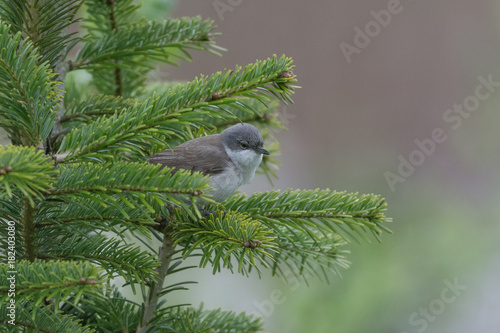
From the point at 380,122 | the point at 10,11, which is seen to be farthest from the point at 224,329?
the point at 380,122

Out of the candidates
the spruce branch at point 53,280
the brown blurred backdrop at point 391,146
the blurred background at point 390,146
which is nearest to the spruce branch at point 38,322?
the spruce branch at point 53,280

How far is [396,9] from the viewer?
242 inches

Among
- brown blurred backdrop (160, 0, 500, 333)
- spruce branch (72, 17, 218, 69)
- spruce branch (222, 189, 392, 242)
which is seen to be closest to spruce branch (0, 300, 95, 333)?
spruce branch (222, 189, 392, 242)

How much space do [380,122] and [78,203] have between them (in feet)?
17.9

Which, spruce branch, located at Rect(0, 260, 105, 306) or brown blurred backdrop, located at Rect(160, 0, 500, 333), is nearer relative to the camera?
spruce branch, located at Rect(0, 260, 105, 306)

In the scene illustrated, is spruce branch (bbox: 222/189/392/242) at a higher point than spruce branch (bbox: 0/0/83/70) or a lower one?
lower

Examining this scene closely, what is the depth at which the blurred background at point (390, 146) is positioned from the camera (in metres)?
2.69

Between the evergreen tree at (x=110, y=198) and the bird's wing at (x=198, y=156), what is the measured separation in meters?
0.07

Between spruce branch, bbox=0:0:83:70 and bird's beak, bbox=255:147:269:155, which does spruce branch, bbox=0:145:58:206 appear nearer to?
spruce branch, bbox=0:0:83:70

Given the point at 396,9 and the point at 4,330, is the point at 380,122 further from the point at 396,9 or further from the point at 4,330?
the point at 4,330

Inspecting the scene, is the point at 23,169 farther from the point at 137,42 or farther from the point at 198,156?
the point at 198,156

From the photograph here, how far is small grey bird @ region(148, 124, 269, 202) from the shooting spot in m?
1.67

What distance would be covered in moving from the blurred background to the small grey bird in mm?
697

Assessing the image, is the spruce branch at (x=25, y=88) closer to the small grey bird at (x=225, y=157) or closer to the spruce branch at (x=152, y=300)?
the spruce branch at (x=152, y=300)
